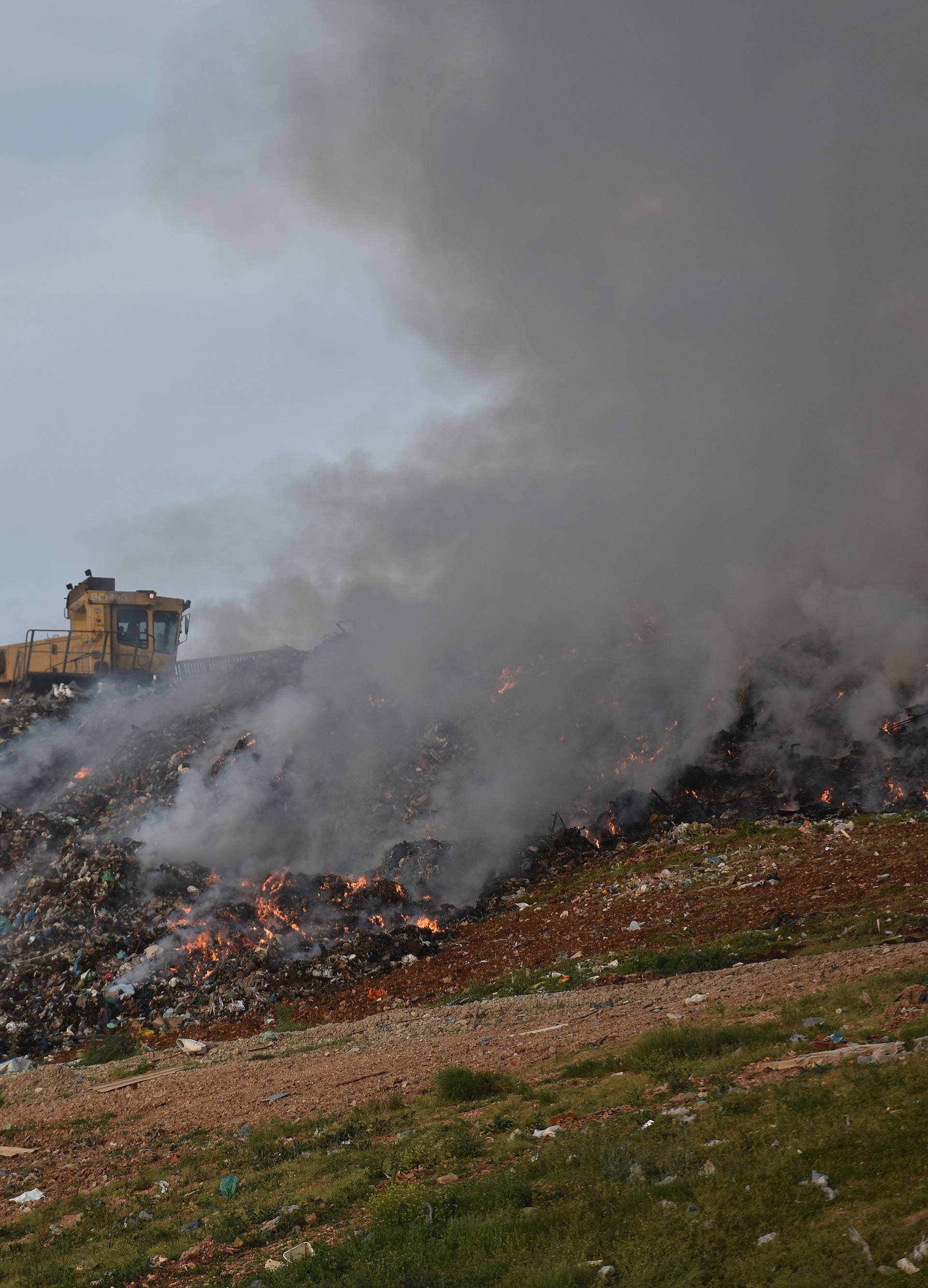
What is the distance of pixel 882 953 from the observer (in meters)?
8.16

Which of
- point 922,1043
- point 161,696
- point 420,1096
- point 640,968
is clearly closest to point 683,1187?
point 922,1043

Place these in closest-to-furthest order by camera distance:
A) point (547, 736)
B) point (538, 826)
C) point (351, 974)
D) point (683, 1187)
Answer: point (683, 1187)
point (351, 974)
point (538, 826)
point (547, 736)

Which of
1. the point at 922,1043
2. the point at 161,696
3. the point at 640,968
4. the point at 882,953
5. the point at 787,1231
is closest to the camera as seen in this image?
the point at 787,1231

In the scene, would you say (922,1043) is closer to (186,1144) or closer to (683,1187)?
(683,1187)

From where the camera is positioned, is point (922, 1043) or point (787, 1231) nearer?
point (787, 1231)

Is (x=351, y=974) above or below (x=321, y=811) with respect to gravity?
below

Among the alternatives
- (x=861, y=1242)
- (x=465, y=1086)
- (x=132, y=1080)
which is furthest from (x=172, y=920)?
(x=861, y=1242)

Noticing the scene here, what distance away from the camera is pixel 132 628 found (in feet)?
92.9

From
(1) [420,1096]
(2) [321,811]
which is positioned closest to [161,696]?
(2) [321,811]

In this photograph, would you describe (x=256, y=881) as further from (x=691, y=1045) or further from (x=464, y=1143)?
(x=464, y=1143)

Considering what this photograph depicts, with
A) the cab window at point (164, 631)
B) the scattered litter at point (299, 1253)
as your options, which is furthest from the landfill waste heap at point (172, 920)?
the scattered litter at point (299, 1253)

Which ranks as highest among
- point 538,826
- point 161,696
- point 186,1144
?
point 161,696

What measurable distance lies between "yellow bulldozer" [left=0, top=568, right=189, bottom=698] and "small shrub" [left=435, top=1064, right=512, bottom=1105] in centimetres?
2281

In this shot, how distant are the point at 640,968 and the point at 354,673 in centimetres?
1430
